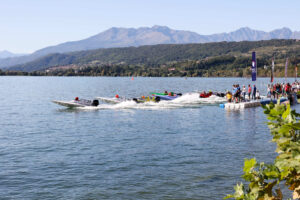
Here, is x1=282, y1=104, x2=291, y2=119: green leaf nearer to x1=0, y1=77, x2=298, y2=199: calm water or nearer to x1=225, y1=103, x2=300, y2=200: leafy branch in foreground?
x1=225, y1=103, x2=300, y2=200: leafy branch in foreground

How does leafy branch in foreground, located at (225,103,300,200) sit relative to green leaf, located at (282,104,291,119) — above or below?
below

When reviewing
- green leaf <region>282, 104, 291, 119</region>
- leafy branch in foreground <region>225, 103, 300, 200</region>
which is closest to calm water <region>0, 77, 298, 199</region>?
leafy branch in foreground <region>225, 103, 300, 200</region>

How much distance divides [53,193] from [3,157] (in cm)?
741

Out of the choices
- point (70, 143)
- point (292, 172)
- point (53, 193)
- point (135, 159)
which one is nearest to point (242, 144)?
point (135, 159)

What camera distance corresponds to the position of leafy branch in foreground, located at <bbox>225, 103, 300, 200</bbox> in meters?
3.27

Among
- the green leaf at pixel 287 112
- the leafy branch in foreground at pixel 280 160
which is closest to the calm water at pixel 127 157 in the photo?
the leafy branch in foreground at pixel 280 160

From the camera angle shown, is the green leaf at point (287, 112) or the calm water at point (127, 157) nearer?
the green leaf at point (287, 112)

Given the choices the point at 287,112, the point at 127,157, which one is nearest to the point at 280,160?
the point at 287,112

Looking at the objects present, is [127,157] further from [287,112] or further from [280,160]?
[287,112]

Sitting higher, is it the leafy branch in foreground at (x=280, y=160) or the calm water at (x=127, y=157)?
the leafy branch in foreground at (x=280, y=160)

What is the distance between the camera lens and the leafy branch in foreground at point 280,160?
129 inches

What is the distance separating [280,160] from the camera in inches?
139

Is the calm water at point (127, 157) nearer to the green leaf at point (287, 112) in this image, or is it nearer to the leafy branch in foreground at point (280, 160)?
the leafy branch in foreground at point (280, 160)

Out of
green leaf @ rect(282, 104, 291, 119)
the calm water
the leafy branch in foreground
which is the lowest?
the calm water
